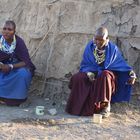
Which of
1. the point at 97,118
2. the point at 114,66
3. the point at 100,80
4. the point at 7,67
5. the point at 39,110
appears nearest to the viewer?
the point at 97,118

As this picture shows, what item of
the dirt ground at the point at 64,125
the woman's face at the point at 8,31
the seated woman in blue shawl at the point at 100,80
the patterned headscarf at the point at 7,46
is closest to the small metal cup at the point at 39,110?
the dirt ground at the point at 64,125

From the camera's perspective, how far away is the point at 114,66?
7.52m

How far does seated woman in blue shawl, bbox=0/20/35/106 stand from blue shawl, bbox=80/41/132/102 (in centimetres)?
92

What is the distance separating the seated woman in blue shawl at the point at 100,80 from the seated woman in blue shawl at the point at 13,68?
80 cm

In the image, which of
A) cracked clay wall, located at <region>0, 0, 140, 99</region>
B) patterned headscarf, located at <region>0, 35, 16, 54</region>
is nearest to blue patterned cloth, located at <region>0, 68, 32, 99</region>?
patterned headscarf, located at <region>0, 35, 16, 54</region>

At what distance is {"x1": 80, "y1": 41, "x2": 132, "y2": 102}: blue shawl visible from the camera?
7.46m

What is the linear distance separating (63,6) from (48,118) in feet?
6.97

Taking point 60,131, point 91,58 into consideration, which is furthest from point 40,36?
point 60,131

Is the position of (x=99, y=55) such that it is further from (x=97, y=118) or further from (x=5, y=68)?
(x=5, y=68)

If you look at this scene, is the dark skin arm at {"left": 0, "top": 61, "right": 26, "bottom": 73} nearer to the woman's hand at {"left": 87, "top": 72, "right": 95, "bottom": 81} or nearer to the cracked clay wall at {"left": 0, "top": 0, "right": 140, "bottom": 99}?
the cracked clay wall at {"left": 0, "top": 0, "right": 140, "bottom": 99}

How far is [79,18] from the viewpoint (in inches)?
328

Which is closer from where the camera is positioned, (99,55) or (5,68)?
(99,55)

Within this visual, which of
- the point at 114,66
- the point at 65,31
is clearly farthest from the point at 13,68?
the point at 114,66

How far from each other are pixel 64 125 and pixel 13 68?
1.43 meters
